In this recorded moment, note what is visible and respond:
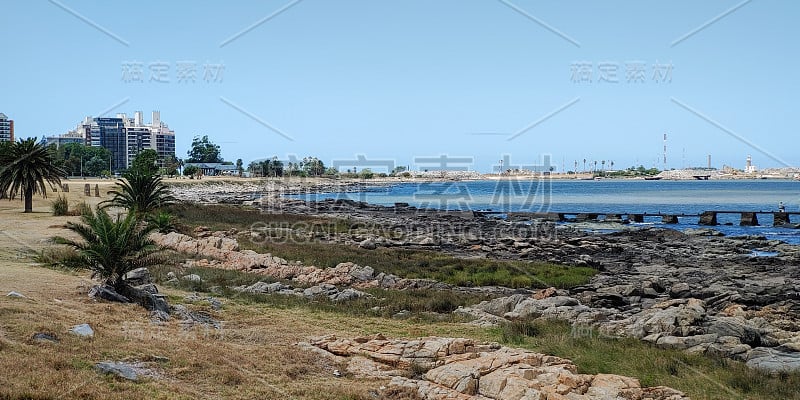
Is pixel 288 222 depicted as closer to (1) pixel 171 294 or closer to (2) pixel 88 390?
(1) pixel 171 294

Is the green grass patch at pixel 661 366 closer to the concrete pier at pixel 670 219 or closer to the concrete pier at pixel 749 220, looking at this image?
the concrete pier at pixel 670 219

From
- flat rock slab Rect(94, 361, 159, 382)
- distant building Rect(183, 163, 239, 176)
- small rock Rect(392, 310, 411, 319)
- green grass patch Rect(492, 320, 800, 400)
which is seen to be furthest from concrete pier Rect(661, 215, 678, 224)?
distant building Rect(183, 163, 239, 176)

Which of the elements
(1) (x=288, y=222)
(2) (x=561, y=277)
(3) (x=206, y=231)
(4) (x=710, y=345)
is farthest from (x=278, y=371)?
(1) (x=288, y=222)

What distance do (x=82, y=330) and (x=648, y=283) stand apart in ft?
64.5

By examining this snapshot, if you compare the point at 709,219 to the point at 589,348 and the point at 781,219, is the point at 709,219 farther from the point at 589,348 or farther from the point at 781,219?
the point at 589,348

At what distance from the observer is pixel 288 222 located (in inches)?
1929

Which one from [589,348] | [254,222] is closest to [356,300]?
[589,348]

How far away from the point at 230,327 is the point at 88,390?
555cm

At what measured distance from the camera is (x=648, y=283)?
23891 mm

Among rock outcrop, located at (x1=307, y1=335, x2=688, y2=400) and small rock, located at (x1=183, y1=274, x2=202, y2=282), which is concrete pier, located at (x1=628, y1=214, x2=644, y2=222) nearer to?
small rock, located at (x1=183, y1=274, x2=202, y2=282)

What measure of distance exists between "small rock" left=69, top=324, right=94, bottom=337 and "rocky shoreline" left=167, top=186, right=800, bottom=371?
8946mm

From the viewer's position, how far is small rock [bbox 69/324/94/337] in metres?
11.1

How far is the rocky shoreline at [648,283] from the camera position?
14.6 meters

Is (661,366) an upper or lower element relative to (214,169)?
lower
